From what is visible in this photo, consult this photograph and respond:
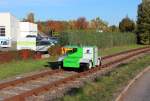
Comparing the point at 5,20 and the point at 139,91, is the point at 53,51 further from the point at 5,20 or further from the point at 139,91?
the point at 5,20

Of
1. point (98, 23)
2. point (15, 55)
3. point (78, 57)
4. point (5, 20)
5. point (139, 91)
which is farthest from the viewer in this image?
point (98, 23)

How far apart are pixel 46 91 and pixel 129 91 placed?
3.04 meters

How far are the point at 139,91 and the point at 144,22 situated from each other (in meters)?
69.2

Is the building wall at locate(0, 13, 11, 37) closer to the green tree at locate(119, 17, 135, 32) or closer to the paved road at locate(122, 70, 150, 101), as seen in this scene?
the green tree at locate(119, 17, 135, 32)

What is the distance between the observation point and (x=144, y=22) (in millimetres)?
84750

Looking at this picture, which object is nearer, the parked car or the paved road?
the paved road

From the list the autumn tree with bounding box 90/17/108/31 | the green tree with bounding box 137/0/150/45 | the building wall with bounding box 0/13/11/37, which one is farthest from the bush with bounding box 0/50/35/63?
the autumn tree with bounding box 90/17/108/31

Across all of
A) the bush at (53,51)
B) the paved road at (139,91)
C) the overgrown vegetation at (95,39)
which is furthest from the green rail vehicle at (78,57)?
the overgrown vegetation at (95,39)

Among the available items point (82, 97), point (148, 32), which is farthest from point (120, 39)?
point (82, 97)

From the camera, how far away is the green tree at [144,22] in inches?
3260

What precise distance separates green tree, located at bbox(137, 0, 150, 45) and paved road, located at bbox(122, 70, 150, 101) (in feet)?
205

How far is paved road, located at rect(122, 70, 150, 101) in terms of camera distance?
14.8 m

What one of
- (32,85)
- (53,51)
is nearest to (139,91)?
(32,85)

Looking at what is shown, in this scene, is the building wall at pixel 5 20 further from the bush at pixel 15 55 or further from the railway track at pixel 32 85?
the railway track at pixel 32 85
